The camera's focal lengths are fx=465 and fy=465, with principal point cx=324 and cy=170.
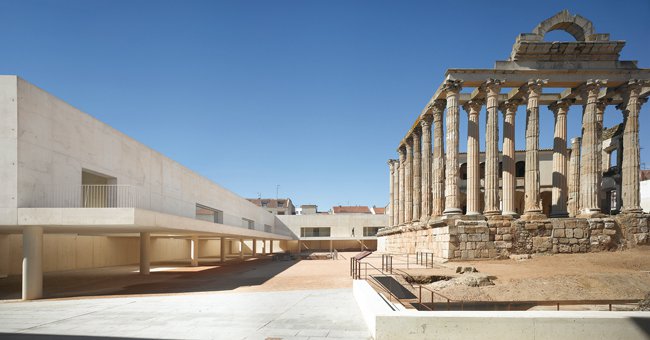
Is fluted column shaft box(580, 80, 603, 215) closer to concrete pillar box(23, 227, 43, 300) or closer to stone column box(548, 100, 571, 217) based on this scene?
stone column box(548, 100, 571, 217)

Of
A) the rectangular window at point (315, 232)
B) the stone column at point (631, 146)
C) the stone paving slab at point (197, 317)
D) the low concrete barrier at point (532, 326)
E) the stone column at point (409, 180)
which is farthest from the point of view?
the rectangular window at point (315, 232)

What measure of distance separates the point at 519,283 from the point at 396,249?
22081 mm

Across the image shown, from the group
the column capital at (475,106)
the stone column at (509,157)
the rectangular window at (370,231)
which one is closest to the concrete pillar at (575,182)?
the stone column at (509,157)

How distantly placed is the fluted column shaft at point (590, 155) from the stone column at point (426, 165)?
9.11m

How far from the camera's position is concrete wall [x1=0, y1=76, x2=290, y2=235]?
1440 centimetres

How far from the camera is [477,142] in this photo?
2511 cm

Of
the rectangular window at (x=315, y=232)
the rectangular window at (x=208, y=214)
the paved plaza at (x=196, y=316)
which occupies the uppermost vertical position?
the rectangular window at (x=208, y=214)

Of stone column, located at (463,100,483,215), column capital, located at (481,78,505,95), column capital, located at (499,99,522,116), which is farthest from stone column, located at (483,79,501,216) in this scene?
column capital, located at (499,99,522,116)

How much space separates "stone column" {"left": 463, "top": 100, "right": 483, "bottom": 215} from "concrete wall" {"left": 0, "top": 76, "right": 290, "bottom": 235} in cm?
1615

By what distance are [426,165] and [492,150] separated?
23.2 ft

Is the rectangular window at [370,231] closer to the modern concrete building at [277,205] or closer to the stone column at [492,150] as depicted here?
the modern concrete building at [277,205]

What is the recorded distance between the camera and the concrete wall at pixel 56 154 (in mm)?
14398

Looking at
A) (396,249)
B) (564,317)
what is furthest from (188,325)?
(396,249)

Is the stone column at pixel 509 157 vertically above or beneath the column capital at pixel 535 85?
beneath
